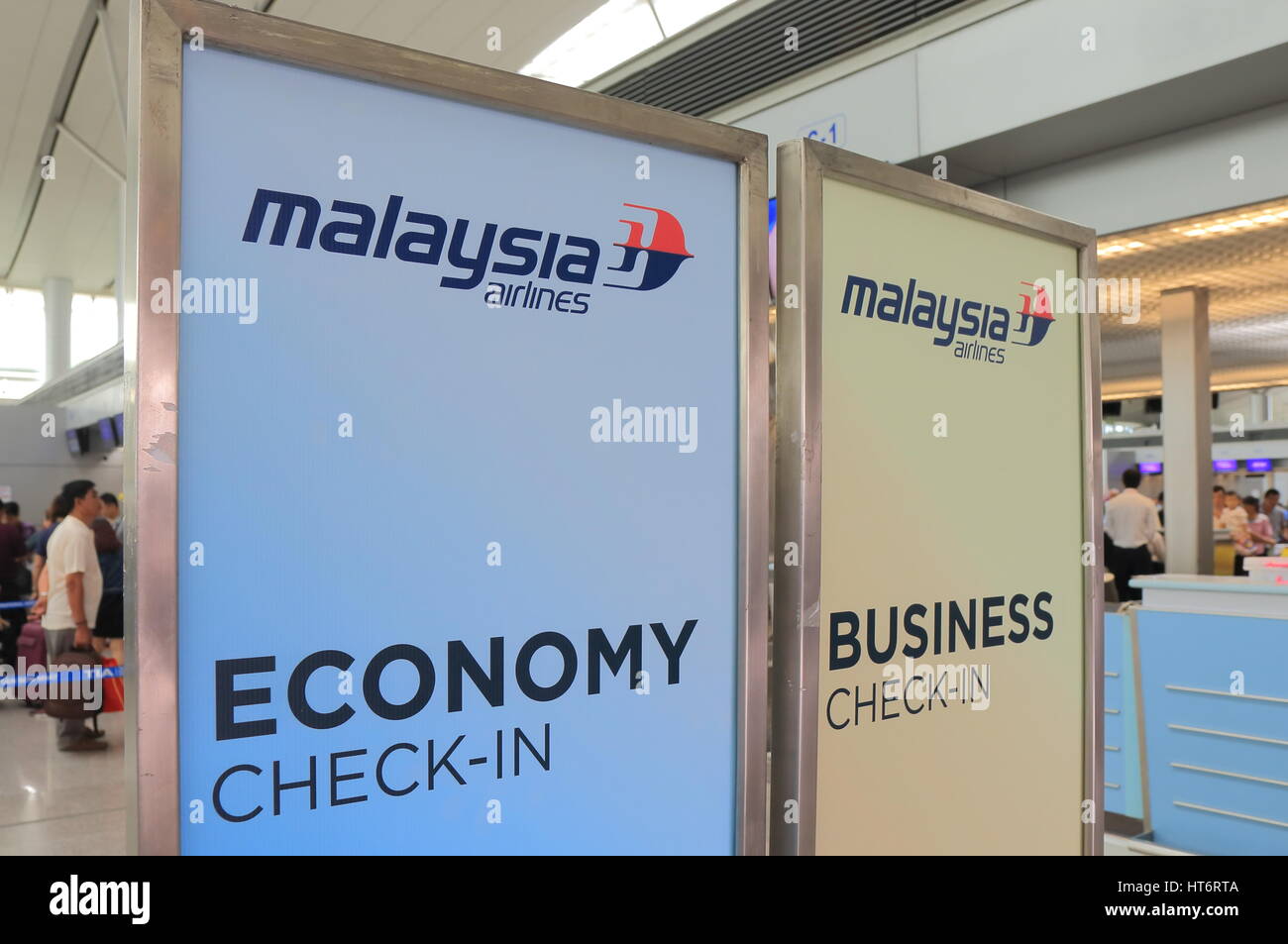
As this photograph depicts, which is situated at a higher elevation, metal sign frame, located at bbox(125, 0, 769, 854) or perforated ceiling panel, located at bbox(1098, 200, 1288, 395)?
perforated ceiling panel, located at bbox(1098, 200, 1288, 395)

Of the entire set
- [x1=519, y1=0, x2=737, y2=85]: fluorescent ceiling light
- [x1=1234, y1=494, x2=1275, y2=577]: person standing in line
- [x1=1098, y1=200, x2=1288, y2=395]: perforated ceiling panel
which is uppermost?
[x1=519, y1=0, x2=737, y2=85]: fluorescent ceiling light

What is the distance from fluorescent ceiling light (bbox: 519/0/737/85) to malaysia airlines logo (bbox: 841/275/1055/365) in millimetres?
4699

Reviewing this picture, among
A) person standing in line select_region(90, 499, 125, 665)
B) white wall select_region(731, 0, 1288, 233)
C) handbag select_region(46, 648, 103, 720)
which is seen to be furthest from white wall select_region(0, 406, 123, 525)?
white wall select_region(731, 0, 1288, 233)

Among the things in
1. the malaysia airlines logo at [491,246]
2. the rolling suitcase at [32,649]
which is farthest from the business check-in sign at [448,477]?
the rolling suitcase at [32,649]

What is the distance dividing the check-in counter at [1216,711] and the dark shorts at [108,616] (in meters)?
6.80

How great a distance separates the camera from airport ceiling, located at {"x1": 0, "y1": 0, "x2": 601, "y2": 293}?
658cm

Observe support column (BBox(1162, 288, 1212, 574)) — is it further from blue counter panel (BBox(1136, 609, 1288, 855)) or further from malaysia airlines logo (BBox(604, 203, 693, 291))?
malaysia airlines logo (BBox(604, 203, 693, 291))

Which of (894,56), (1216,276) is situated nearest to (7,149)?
(894,56)

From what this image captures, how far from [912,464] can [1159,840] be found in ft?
12.3

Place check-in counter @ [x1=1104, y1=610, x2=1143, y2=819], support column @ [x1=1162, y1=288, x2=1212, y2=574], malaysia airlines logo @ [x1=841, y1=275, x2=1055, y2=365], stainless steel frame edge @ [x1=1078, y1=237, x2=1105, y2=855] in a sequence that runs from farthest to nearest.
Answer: support column @ [x1=1162, y1=288, x2=1212, y2=574], check-in counter @ [x1=1104, y1=610, x2=1143, y2=819], stainless steel frame edge @ [x1=1078, y1=237, x2=1105, y2=855], malaysia airlines logo @ [x1=841, y1=275, x2=1055, y2=365]

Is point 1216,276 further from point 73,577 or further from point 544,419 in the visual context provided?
point 73,577

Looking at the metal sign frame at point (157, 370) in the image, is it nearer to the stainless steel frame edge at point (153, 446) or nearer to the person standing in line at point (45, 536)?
the stainless steel frame edge at point (153, 446)

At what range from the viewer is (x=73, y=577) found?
6535 millimetres

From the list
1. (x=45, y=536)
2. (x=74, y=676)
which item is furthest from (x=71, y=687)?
(x=45, y=536)
